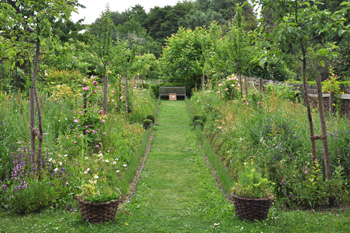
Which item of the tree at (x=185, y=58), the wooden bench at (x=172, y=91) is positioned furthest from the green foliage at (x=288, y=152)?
the tree at (x=185, y=58)

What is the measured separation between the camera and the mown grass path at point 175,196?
4.27 meters

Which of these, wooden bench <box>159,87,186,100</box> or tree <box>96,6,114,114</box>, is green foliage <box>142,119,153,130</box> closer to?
tree <box>96,6,114,114</box>

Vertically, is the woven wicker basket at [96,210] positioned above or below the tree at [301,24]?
below

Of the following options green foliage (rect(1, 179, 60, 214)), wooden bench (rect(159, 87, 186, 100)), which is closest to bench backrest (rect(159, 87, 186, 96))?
wooden bench (rect(159, 87, 186, 100))

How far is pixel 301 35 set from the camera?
4.63m

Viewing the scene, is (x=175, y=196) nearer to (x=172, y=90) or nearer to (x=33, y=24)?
(x=33, y=24)

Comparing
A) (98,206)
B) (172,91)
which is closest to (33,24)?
(98,206)

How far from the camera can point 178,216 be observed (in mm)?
4598

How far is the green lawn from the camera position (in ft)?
12.9

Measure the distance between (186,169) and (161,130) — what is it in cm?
445

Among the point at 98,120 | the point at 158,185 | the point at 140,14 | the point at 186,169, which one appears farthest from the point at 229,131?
the point at 140,14

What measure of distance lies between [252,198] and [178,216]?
114 centimetres

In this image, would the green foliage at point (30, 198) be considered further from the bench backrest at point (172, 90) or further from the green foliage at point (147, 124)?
the bench backrest at point (172, 90)

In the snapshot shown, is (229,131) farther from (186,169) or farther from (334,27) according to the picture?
(334,27)
